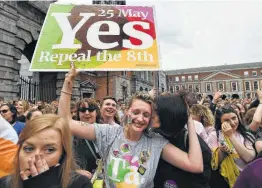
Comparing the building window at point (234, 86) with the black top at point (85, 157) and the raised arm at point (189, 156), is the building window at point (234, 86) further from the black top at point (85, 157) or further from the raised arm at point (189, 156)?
the raised arm at point (189, 156)

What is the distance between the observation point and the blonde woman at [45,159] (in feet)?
4.48

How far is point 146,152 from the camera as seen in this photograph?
2.05 meters

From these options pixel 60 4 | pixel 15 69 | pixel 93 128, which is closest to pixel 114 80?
pixel 15 69

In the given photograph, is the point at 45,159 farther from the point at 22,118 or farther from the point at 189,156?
the point at 22,118

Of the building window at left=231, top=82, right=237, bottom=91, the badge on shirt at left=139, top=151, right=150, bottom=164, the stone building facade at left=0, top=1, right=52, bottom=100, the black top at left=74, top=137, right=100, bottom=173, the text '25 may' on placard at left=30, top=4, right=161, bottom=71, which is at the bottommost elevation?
the black top at left=74, top=137, right=100, bottom=173

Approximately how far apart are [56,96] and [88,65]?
11434 millimetres

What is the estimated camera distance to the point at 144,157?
2.03 metres

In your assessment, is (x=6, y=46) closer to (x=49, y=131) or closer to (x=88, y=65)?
(x=88, y=65)

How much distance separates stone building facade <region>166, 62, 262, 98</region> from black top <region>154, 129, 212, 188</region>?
79232 mm

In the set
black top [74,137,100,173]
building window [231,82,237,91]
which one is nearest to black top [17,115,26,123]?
black top [74,137,100,173]

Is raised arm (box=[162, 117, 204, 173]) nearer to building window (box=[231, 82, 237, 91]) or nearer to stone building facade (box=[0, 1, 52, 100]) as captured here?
stone building facade (box=[0, 1, 52, 100])

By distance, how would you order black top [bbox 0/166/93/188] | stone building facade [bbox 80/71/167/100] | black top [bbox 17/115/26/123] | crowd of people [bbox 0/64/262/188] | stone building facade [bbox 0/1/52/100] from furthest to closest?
stone building facade [bbox 80/71/167/100] → stone building facade [bbox 0/1/52/100] → black top [bbox 17/115/26/123] → crowd of people [bbox 0/64/262/188] → black top [bbox 0/166/93/188]

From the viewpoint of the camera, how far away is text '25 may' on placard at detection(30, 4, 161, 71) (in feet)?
12.4

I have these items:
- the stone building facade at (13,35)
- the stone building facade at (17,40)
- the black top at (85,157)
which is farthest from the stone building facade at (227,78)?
the black top at (85,157)
